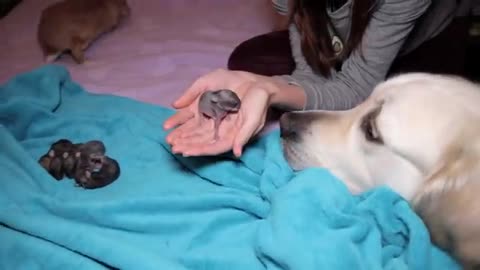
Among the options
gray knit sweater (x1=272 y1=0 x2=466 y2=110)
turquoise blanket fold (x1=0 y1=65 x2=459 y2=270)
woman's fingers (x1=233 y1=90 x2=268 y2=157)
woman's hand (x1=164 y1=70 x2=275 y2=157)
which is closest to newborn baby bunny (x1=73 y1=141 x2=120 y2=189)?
turquoise blanket fold (x1=0 y1=65 x2=459 y2=270)

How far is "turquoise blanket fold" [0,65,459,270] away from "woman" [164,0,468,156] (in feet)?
0.34

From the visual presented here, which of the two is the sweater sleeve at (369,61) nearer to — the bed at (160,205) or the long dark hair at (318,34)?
the long dark hair at (318,34)

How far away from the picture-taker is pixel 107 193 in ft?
3.93

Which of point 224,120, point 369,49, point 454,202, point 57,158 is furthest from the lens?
point 369,49

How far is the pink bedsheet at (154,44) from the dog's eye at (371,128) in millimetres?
686

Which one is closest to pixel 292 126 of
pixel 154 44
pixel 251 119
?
pixel 251 119

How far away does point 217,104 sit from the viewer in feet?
3.60

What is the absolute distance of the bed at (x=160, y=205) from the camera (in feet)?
3.10

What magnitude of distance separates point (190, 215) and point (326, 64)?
0.58 metres

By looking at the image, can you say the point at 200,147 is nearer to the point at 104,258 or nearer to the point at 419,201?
the point at 104,258

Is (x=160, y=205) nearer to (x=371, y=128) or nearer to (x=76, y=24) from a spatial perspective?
(x=371, y=128)

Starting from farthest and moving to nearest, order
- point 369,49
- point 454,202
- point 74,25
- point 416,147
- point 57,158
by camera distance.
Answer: point 74,25
point 369,49
point 57,158
point 416,147
point 454,202

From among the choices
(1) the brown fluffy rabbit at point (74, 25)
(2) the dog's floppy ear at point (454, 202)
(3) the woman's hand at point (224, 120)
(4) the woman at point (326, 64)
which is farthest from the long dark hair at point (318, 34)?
(1) the brown fluffy rabbit at point (74, 25)

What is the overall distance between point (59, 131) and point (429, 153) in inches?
33.5
